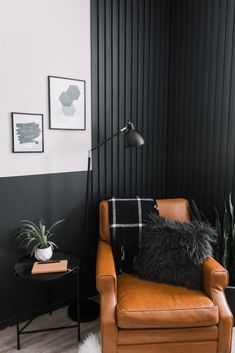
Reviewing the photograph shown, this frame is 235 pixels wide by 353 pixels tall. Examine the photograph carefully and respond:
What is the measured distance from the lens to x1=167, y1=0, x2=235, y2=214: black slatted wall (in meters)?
2.52

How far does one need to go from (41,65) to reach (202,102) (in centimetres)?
138

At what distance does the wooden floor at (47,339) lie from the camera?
2012 millimetres

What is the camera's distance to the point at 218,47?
2.54 meters

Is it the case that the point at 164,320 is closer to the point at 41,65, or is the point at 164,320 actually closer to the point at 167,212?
the point at 167,212

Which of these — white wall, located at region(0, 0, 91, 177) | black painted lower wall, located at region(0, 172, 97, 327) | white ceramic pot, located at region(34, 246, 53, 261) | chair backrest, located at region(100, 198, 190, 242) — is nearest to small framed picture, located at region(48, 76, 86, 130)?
white wall, located at region(0, 0, 91, 177)

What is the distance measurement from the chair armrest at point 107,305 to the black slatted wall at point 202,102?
1287 mm

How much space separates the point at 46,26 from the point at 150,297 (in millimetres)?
1933

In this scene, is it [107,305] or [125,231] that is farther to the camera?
[125,231]

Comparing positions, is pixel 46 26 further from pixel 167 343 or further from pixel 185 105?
pixel 167 343

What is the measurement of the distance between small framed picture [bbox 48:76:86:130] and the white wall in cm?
4

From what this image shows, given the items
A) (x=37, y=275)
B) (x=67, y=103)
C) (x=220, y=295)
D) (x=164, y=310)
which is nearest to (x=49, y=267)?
(x=37, y=275)

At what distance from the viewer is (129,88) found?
8.80 ft

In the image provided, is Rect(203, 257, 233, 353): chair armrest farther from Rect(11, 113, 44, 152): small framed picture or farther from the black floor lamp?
Rect(11, 113, 44, 152): small framed picture

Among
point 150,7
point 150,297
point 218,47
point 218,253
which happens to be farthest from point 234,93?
point 150,297
